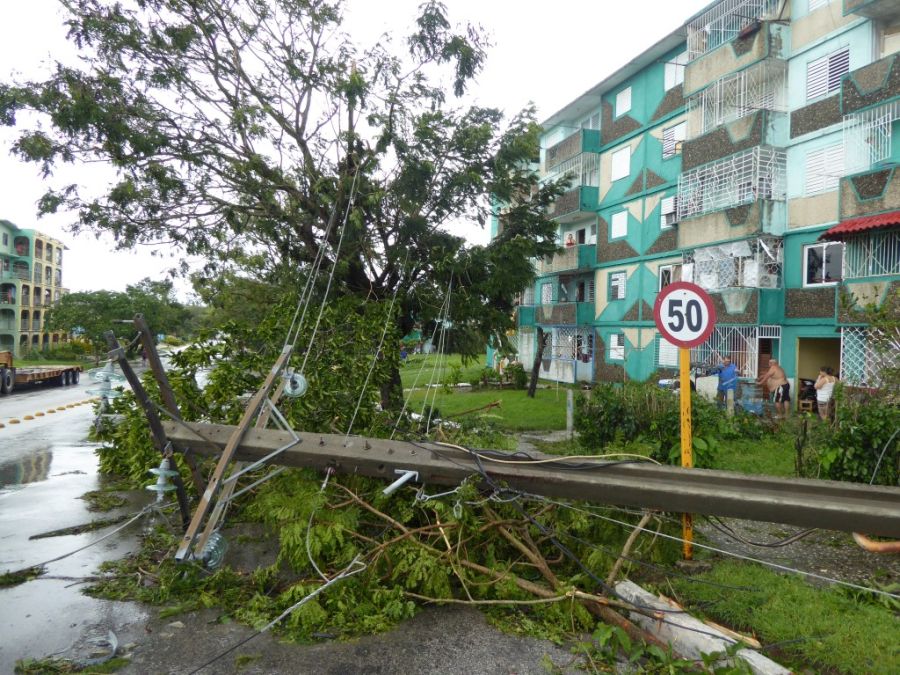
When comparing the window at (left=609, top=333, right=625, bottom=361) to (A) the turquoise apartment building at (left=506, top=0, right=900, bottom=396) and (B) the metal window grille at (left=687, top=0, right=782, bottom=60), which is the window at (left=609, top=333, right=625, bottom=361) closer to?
(A) the turquoise apartment building at (left=506, top=0, right=900, bottom=396)

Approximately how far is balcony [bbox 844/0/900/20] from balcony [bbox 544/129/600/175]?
11486 mm

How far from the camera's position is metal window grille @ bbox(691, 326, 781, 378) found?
17.0m

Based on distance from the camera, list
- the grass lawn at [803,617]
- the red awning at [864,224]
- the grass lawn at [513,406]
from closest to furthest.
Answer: the grass lawn at [803,617]
the red awning at [864,224]
the grass lawn at [513,406]

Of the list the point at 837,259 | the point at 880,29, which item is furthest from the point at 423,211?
the point at 880,29

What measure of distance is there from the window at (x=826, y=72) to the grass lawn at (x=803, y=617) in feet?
49.2

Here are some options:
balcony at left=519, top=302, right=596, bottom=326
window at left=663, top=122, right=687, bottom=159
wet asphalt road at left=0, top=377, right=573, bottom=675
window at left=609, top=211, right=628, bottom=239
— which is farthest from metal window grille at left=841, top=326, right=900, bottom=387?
wet asphalt road at left=0, top=377, right=573, bottom=675

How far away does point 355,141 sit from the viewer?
34.6 feet

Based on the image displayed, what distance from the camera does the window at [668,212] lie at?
21.0m

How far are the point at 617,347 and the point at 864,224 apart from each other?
1158 cm

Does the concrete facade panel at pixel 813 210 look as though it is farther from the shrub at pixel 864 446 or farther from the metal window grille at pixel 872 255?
the shrub at pixel 864 446

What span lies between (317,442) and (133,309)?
1813 inches

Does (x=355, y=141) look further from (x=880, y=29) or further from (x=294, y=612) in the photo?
(x=880, y=29)

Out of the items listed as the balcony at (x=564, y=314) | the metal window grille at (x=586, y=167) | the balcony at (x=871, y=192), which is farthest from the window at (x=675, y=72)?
the balcony at (x=564, y=314)

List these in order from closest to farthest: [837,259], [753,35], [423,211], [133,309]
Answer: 1. [423,211]
2. [837,259]
3. [753,35]
4. [133,309]
